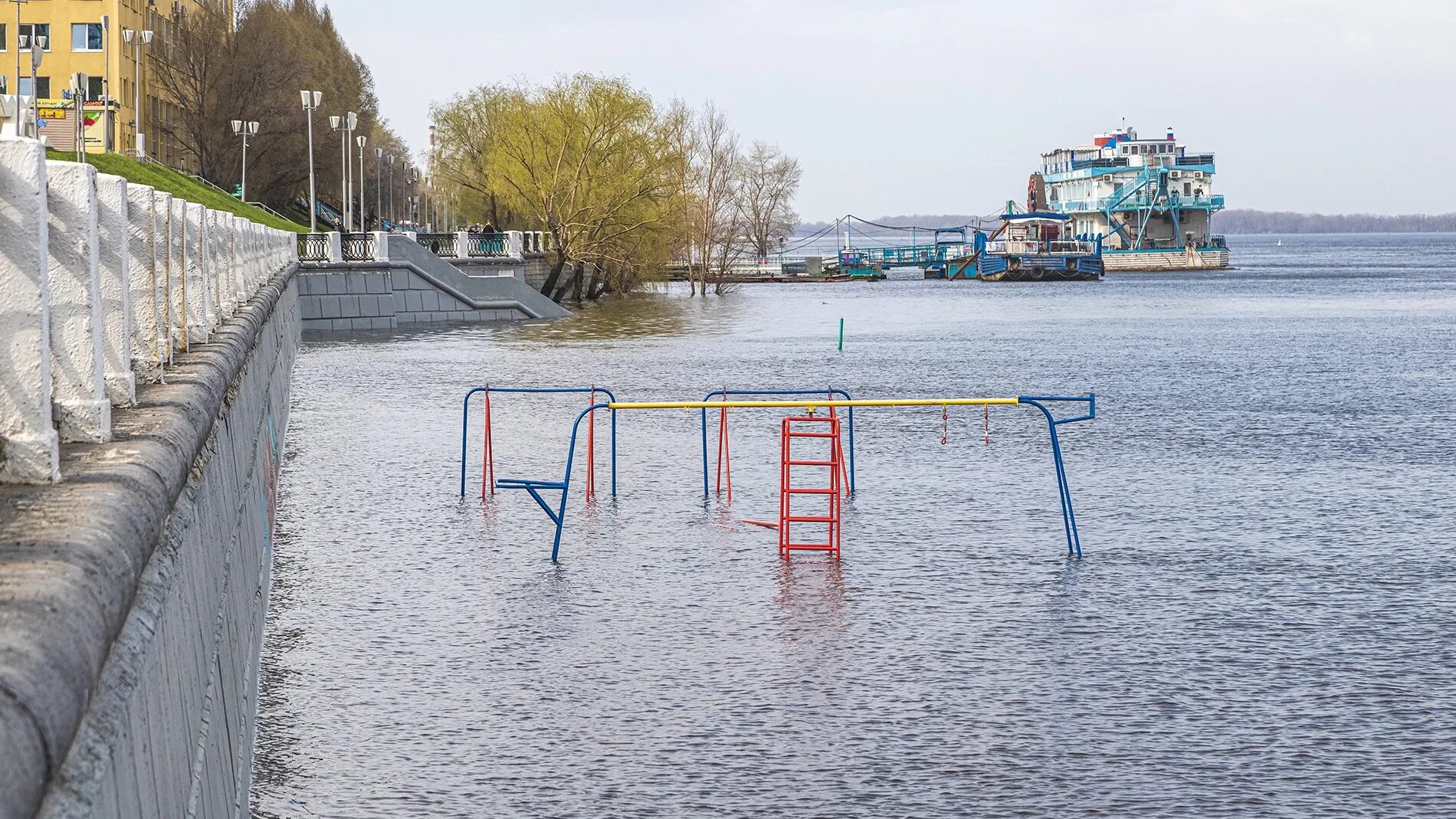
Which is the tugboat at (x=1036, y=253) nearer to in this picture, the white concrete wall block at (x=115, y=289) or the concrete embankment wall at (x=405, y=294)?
the concrete embankment wall at (x=405, y=294)

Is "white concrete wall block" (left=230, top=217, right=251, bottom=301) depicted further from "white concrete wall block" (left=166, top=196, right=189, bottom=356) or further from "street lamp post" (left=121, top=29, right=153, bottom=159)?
"street lamp post" (left=121, top=29, right=153, bottom=159)

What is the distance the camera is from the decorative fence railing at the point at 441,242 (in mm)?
66175

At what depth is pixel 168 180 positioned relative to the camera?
60531 millimetres

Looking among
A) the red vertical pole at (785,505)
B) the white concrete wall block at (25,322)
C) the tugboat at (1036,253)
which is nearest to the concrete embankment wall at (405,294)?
the red vertical pole at (785,505)

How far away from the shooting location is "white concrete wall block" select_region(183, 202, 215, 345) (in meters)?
10.8

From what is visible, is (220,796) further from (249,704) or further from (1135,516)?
(1135,516)

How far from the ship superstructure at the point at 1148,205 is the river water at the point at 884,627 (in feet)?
399

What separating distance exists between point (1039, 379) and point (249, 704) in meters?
29.7

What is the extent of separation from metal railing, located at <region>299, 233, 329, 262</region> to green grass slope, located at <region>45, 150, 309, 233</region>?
1757 mm

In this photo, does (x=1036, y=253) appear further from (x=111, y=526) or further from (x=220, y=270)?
(x=111, y=526)

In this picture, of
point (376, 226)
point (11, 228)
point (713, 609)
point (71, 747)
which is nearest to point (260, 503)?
point (713, 609)

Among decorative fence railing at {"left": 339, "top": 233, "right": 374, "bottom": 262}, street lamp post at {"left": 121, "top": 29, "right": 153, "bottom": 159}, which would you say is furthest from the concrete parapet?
street lamp post at {"left": 121, "top": 29, "right": 153, "bottom": 159}

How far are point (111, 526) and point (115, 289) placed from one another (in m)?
3.03

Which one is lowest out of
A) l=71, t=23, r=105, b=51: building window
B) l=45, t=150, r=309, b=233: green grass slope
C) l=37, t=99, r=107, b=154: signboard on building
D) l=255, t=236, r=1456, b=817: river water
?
l=255, t=236, r=1456, b=817: river water
